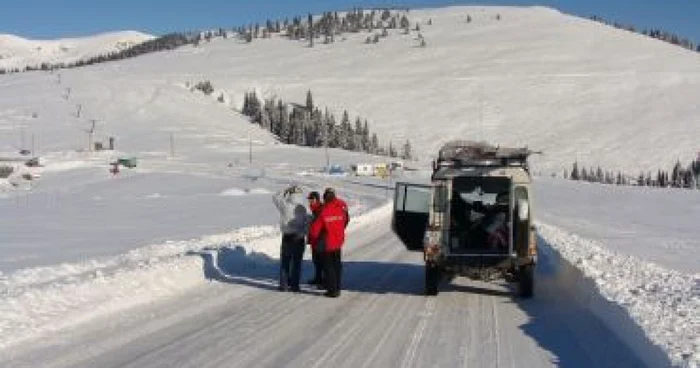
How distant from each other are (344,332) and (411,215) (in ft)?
23.8

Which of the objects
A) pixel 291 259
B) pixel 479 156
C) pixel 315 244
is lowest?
pixel 291 259

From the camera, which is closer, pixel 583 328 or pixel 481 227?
pixel 583 328

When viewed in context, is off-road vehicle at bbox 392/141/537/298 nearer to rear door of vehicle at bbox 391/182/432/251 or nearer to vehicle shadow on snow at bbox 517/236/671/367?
vehicle shadow on snow at bbox 517/236/671/367

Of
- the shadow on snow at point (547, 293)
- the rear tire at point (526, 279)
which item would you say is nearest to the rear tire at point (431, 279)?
the shadow on snow at point (547, 293)

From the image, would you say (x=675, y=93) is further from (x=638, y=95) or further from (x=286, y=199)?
(x=286, y=199)

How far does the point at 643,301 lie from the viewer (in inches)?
527

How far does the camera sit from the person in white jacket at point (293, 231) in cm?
1644

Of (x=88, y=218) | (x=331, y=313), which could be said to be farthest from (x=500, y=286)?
(x=88, y=218)

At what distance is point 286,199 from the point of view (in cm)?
1670

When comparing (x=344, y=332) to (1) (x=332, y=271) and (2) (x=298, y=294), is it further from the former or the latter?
(2) (x=298, y=294)

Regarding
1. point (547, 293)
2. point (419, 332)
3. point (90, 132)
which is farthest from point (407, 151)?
point (419, 332)

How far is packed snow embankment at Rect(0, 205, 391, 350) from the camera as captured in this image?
472 inches

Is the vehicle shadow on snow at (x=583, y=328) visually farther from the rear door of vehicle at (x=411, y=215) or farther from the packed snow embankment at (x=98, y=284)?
the packed snow embankment at (x=98, y=284)

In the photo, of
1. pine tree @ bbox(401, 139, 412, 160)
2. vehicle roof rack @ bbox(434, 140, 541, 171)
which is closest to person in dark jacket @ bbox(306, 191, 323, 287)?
vehicle roof rack @ bbox(434, 140, 541, 171)
